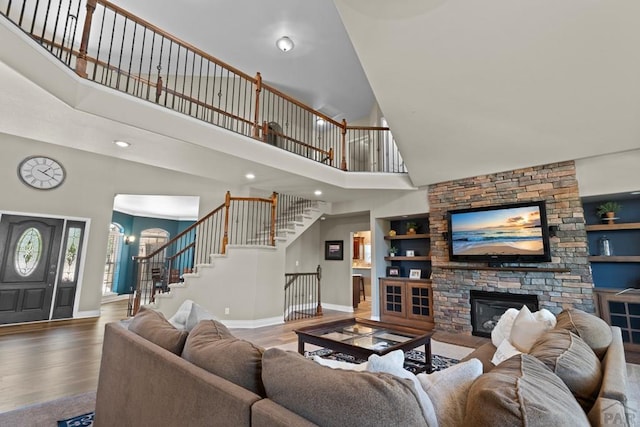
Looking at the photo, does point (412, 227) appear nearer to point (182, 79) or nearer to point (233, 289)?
point (233, 289)

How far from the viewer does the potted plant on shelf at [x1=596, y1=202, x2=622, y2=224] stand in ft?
13.8

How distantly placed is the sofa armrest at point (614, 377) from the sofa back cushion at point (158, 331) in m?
1.81

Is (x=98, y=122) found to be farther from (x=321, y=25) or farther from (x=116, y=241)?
(x=116, y=241)

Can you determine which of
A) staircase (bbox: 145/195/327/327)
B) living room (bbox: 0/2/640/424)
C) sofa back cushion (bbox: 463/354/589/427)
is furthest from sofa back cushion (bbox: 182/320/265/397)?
staircase (bbox: 145/195/327/327)

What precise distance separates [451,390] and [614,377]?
64 cm

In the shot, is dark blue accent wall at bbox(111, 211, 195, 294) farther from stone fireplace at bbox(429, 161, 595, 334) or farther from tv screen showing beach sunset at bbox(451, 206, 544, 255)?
tv screen showing beach sunset at bbox(451, 206, 544, 255)

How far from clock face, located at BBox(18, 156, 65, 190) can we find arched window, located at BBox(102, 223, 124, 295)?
4097 mm

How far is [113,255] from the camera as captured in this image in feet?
32.1

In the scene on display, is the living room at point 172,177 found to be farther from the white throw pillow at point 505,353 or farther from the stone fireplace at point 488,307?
the white throw pillow at point 505,353

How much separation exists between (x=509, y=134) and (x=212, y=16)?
5.38 metres

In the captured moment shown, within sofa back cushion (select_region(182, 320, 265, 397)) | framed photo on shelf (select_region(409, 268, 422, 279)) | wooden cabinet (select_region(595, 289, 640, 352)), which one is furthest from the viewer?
framed photo on shelf (select_region(409, 268, 422, 279))

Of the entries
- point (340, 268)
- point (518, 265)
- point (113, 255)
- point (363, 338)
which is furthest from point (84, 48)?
point (113, 255)

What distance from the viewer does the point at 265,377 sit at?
111cm

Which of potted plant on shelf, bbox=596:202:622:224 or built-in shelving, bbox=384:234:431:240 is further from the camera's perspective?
built-in shelving, bbox=384:234:431:240
